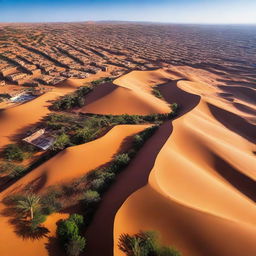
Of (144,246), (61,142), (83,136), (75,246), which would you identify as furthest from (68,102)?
(144,246)

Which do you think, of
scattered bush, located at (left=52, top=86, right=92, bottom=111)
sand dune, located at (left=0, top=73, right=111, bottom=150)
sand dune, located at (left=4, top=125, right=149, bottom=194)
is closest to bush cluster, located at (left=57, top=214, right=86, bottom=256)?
sand dune, located at (left=4, top=125, right=149, bottom=194)

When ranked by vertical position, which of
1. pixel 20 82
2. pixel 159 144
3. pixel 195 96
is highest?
pixel 159 144

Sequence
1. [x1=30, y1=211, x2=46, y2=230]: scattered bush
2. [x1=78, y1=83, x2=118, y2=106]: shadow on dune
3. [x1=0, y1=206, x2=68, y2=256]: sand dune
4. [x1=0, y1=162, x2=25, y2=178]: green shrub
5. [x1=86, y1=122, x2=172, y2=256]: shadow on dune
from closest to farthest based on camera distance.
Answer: [x1=0, y1=206, x2=68, y2=256]: sand dune → [x1=86, y1=122, x2=172, y2=256]: shadow on dune → [x1=30, y1=211, x2=46, y2=230]: scattered bush → [x1=0, y1=162, x2=25, y2=178]: green shrub → [x1=78, y1=83, x2=118, y2=106]: shadow on dune

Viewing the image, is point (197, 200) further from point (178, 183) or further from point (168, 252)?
point (168, 252)

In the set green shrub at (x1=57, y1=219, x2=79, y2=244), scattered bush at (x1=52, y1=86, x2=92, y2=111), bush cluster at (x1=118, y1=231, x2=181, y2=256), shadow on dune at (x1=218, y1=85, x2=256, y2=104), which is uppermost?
bush cluster at (x1=118, y1=231, x2=181, y2=256)

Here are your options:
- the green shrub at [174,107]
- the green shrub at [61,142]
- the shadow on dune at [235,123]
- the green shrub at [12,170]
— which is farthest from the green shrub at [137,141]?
the shadow on dune at [235,123]

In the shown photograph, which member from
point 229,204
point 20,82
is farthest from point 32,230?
point 20,82

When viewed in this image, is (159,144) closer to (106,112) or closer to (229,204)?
(229,204)

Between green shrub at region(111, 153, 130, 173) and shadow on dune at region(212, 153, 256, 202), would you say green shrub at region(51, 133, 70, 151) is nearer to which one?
green shrub at region(111, 153, 130, 173)
